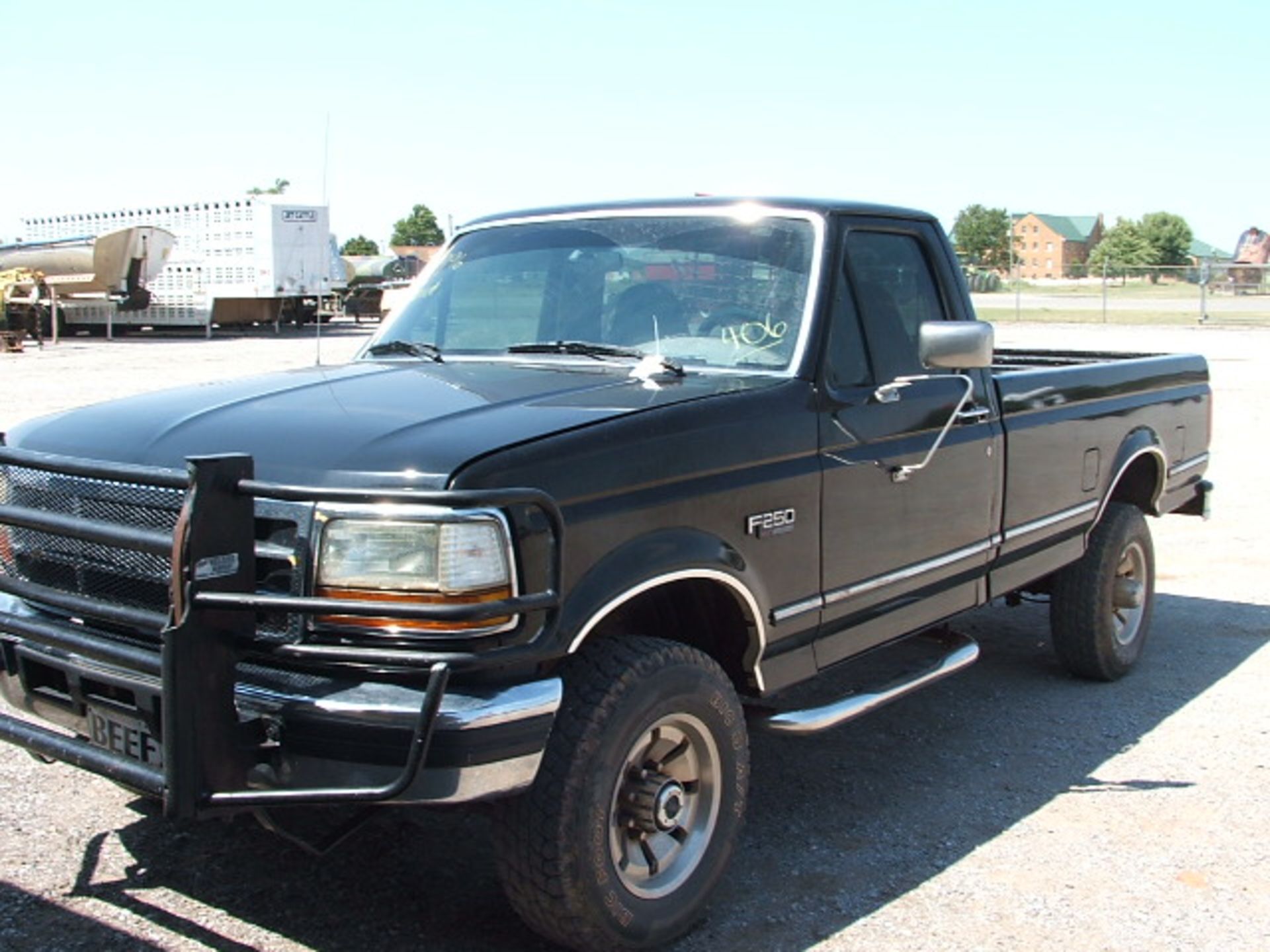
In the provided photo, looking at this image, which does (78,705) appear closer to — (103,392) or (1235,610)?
(1235,610)

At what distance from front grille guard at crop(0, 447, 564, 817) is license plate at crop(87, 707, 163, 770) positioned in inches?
1.6

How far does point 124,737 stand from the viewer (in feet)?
10.6

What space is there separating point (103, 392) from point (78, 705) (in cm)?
1518

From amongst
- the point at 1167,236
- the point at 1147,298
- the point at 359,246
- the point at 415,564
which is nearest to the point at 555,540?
the point at 415,564

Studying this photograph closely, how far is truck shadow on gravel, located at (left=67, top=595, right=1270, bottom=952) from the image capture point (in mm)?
3664

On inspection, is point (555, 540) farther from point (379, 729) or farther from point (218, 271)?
point (218, 271)

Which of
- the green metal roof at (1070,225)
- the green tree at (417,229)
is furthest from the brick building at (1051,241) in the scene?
the green tree at (417,229)

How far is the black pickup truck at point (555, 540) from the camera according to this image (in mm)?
2984

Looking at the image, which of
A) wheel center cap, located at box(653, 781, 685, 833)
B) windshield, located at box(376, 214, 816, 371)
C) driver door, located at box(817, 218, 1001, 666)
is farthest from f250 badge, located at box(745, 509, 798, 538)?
wheel center cap, located at box(653, 781, 685, 833)

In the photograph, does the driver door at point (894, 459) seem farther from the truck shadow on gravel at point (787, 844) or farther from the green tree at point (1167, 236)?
the green tree at point (1167, 236)

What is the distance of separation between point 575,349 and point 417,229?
3853 inches

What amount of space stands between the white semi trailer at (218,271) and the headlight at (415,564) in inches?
1048

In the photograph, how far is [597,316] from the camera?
14.8 ft

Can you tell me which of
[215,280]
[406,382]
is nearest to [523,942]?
[406,382]
